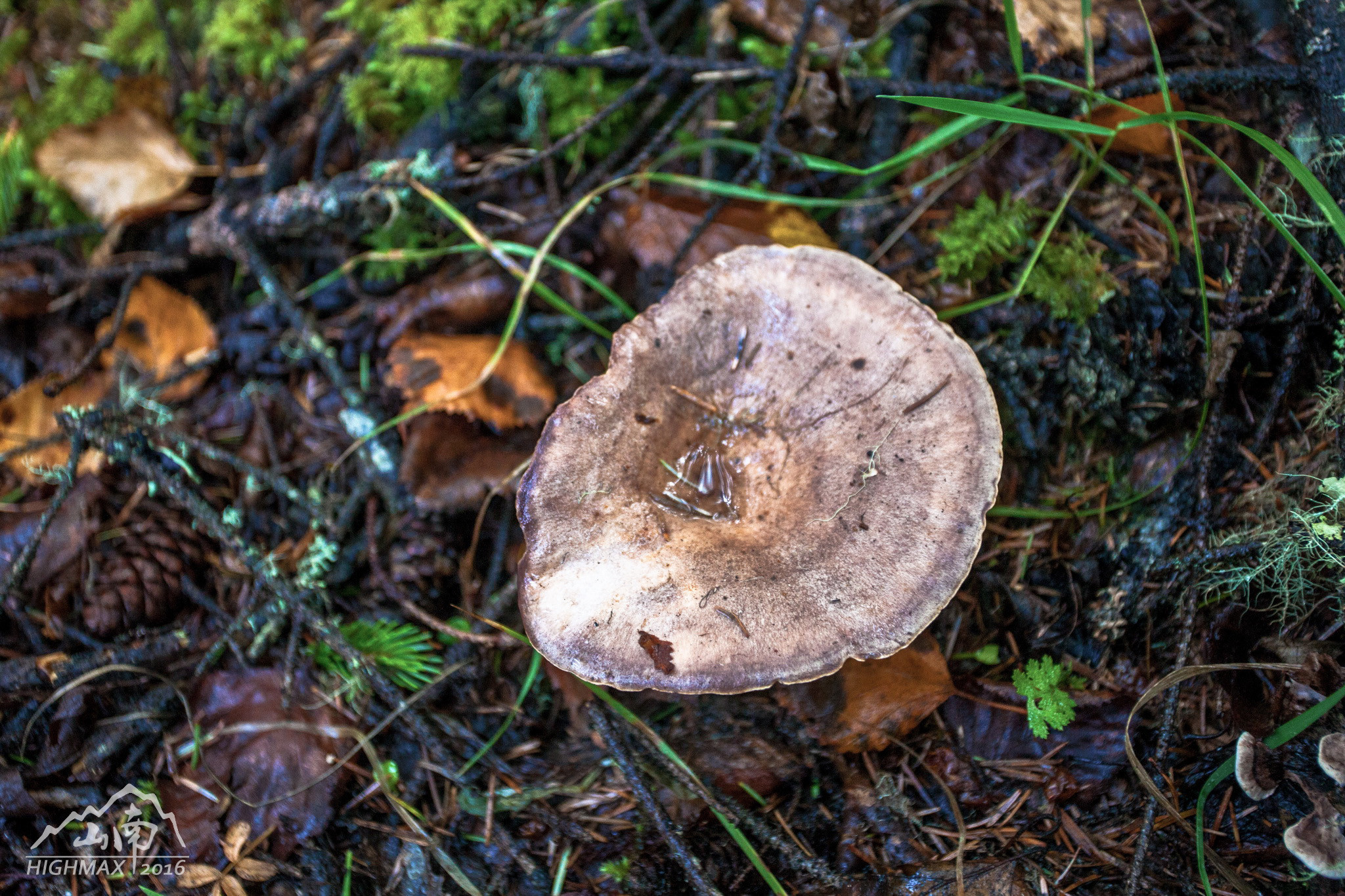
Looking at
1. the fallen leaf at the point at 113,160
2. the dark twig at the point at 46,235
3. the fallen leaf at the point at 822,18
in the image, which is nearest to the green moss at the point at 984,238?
the fallen leaf at the point at 822,18

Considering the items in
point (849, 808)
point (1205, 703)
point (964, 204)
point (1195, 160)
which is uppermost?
point (1195, 160)

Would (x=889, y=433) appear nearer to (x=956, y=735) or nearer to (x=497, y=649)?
(x=956, y=735)

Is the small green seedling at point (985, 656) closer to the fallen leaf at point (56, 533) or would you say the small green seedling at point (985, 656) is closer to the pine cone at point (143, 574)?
the pine cone at point (143, 574)

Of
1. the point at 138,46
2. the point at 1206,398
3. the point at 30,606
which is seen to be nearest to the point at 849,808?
the point at 1206,398

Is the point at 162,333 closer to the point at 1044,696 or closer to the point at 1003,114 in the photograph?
the point at 1003,114

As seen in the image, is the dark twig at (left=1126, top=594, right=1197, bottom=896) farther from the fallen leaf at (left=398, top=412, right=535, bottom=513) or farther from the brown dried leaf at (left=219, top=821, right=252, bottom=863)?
the brown dried leaf at (left=219, top=821, right=252, bottom=863)

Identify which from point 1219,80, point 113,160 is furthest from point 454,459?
point 1219,80

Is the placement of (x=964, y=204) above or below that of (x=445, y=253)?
above
